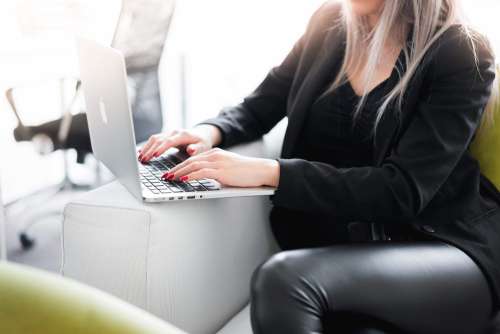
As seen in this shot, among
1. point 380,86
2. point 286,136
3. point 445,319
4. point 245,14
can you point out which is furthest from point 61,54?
point 445,319

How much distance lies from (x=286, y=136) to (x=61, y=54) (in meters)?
1.36

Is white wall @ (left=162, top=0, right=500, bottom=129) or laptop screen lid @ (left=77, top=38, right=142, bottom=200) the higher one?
laptop screen lid @ (left=77, top=38, right=142, bottom=200)

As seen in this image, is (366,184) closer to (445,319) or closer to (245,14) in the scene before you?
(445,319)

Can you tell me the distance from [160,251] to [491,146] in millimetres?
697

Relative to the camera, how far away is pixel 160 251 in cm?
108

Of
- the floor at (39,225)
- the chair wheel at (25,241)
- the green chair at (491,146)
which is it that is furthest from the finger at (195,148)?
the chair wheel at (25,241)

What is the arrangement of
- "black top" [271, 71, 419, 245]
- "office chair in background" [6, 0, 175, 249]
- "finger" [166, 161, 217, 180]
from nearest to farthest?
"finger" [166, 161, 217, 180], "black top" [271, 71, 419, 245], "office chair in background" [6, 0, 175, 249]

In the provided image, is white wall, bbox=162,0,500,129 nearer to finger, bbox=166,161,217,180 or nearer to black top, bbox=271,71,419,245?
black top, bbox=271,71,419,245

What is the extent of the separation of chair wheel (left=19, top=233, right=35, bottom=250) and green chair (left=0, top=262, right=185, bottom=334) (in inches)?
67.2

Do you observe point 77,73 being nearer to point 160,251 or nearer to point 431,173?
point 160,251

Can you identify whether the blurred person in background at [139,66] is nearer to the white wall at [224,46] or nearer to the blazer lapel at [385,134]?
the white wall at [224,46]

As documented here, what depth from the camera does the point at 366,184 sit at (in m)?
1.11

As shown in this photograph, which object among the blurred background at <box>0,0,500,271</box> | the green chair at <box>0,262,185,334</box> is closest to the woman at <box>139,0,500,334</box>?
the green chair at <box>0,262,185,334</box>

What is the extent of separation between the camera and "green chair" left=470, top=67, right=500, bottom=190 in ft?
4.12
